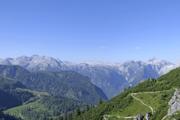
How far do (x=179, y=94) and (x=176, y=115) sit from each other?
26.8 m

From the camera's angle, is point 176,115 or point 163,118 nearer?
point 176,115

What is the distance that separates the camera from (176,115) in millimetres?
173125

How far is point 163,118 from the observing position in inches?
7436

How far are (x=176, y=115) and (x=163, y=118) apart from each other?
1655 cm

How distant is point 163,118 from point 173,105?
8.68m

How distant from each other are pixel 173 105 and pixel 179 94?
470 inches

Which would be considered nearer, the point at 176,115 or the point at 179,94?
the point at 176,115

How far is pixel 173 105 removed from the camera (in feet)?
618

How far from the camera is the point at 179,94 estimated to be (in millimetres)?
197625

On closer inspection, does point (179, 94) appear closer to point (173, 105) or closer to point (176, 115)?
point (173, 105)

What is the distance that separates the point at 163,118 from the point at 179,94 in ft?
59.7

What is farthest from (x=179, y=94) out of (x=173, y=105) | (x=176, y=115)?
(x=176, y=115)
